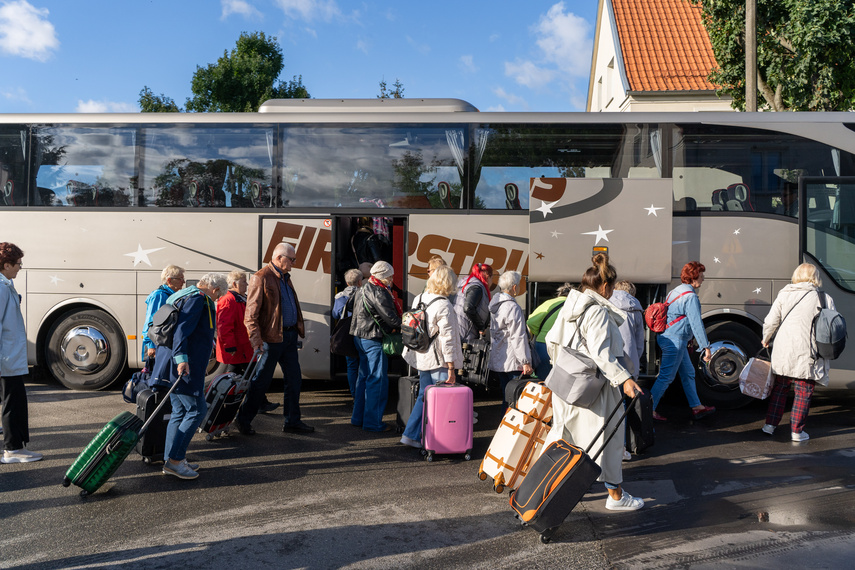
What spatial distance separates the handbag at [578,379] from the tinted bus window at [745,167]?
459 cm

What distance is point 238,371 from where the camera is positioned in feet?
24.6

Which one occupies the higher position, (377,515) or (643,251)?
(643,251)

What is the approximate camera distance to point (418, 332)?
634cm

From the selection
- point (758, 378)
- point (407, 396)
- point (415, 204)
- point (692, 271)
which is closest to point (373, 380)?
point (407, 396)

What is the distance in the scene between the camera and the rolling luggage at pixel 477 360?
22.5 ft

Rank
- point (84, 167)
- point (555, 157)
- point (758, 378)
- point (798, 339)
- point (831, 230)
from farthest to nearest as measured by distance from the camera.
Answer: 1. point (84, 167)
2. point (555, 157)
3. point (831, 230)
4. point (758, 378)
5. point (798, 339)

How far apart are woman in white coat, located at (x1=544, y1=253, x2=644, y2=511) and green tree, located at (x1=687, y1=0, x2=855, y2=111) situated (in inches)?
431

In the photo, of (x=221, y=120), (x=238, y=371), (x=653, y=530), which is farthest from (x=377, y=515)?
(x=221, y=120)

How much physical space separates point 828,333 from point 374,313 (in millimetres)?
4546

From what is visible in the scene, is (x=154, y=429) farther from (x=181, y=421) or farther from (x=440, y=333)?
(x=440, y=333)

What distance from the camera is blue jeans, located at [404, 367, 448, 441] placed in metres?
6.51

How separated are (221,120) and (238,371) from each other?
369 centimetres

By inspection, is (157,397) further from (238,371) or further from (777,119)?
(777,119)

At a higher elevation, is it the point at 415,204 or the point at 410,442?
the point at 415,204
